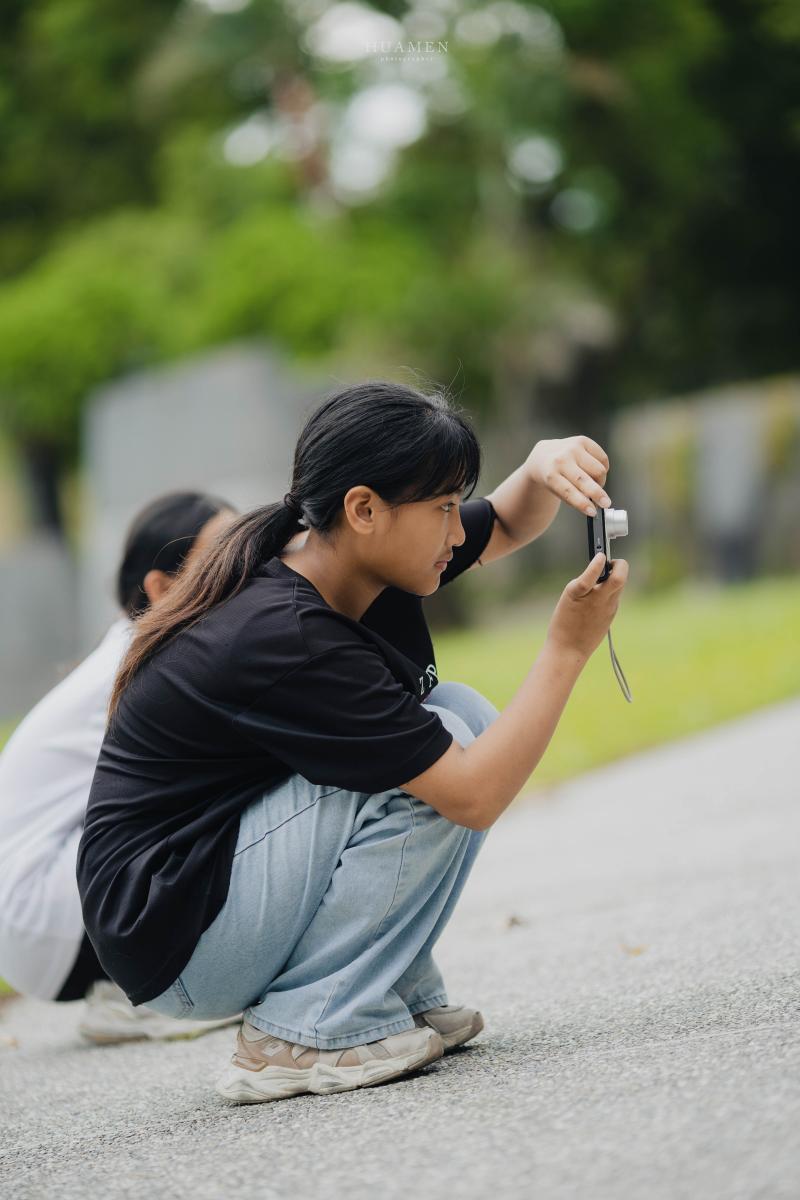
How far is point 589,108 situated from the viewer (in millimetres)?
18906

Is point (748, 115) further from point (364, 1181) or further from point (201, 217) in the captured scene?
point (364, 1181)

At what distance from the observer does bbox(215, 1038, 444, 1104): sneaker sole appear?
2430mm

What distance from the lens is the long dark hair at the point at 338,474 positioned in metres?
2.39

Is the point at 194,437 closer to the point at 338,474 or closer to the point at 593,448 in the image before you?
the point at 593,448

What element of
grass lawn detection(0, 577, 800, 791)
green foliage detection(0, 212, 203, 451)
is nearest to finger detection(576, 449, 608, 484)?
grass lawn detection(0, 577, 800, 791)

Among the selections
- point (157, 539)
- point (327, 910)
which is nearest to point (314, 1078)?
point (327, 910)

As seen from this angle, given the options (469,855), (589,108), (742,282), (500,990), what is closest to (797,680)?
(500,990)

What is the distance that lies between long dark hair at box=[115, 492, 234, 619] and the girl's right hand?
117cm

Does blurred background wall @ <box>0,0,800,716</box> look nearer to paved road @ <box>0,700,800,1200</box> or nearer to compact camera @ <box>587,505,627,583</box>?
paved road @ <box>0,700,800,1200</box>

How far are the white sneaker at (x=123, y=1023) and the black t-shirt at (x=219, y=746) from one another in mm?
873

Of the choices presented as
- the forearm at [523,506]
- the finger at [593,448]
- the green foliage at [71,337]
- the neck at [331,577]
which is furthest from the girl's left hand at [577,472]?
the green foliage at [71,337]

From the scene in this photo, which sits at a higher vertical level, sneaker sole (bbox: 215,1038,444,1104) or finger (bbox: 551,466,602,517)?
finger (bbox: 551,466,602,517)

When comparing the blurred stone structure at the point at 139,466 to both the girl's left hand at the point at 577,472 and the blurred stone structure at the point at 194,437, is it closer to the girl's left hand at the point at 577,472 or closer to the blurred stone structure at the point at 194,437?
the blurred stone structure at the point at 194,437

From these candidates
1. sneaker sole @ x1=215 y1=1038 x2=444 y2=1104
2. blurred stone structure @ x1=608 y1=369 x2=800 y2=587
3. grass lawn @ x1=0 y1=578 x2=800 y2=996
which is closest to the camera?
sneaker sole @ x1=215 y1=1038 x2=444 y2=1104
